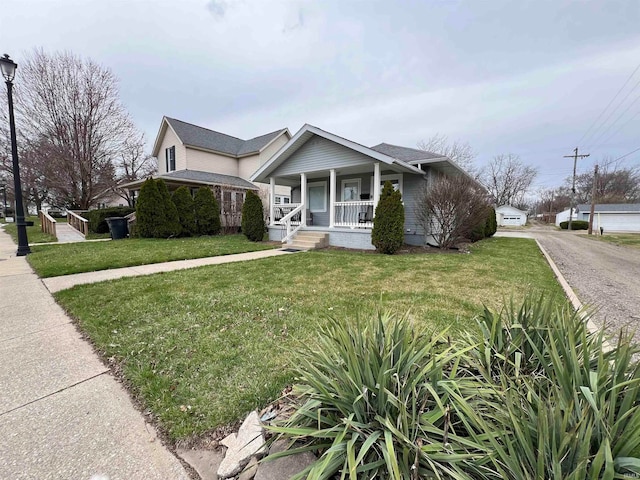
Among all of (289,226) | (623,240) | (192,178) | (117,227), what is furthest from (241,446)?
(623,240)

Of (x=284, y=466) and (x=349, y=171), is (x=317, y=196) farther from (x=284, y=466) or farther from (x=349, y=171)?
(x=284, y=466)

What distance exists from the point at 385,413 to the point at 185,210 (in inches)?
553

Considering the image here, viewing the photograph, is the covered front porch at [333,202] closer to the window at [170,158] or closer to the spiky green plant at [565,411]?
the spiky green plant at [565,411]

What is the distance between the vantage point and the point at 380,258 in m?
8.33

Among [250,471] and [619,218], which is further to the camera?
[619,218]

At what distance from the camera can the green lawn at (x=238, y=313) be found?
2.16 m

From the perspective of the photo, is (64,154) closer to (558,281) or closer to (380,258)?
(380,258)

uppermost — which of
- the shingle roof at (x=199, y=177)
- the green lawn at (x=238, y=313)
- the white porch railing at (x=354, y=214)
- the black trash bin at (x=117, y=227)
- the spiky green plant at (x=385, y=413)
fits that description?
the shingle roof at (x=199, y=177)

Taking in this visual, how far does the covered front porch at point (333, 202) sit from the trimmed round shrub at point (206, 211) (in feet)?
10.5

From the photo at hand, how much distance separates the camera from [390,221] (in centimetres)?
910

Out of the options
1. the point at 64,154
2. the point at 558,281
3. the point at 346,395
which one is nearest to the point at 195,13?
the point at 346,395

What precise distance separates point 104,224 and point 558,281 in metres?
19.6

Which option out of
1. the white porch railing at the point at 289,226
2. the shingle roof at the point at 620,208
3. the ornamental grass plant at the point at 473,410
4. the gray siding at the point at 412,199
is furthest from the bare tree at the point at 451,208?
the shingle roof at the point at 620,208

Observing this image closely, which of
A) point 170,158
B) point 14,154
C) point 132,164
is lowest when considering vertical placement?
point 14,154
